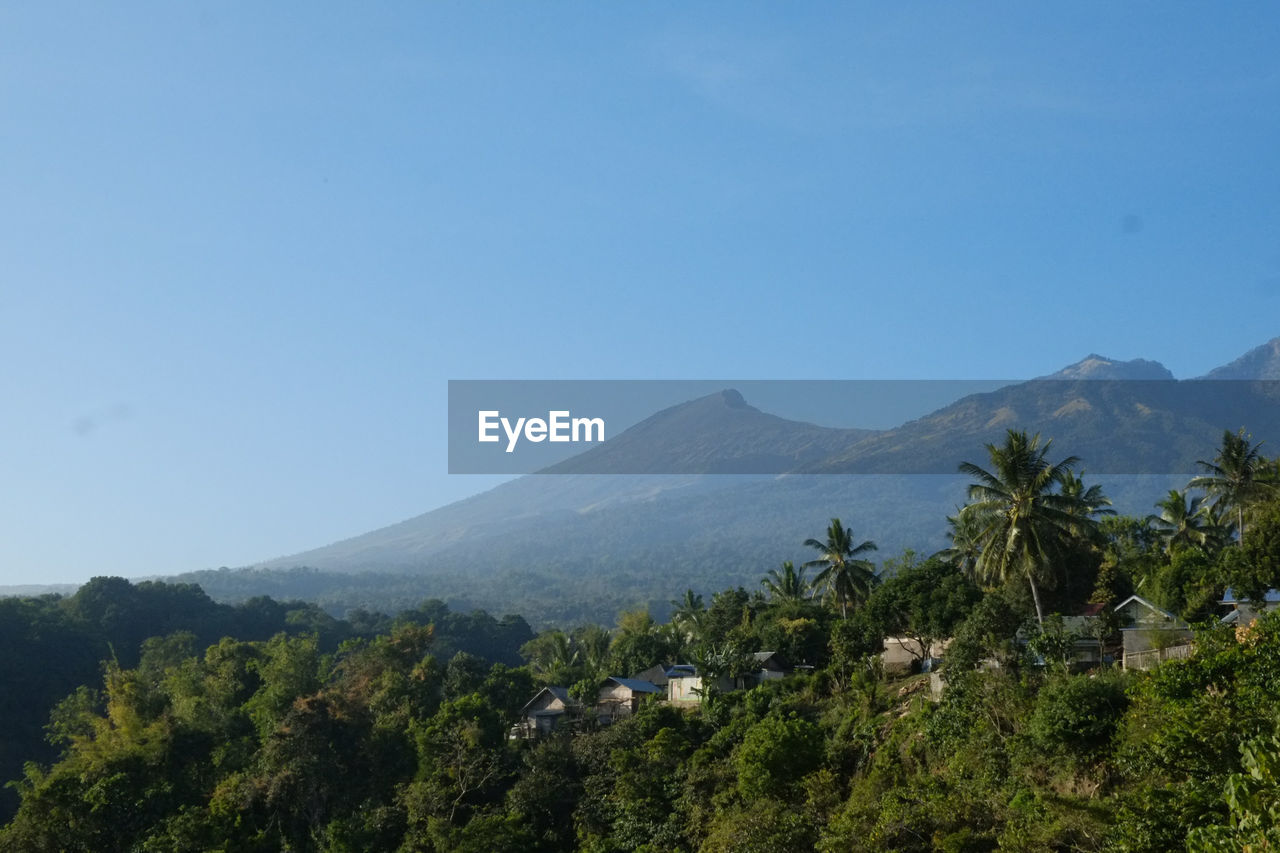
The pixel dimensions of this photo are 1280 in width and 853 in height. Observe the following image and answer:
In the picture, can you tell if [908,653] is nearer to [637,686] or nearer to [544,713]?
[637,686]

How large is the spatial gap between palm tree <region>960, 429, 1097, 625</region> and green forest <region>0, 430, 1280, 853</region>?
0.10 m

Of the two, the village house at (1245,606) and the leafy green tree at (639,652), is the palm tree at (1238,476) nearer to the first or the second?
the village house at (1245,606)

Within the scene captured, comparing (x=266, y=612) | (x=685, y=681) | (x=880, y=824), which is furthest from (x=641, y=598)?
(x=880, y=824)

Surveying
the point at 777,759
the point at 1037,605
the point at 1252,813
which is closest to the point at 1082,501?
the point at 1037,605

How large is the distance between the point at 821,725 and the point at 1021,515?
8.56 meters

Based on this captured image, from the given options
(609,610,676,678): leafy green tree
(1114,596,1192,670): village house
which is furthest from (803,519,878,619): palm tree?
(1114,596,1192,670): village house

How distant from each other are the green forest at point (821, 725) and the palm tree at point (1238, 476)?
0.10 metres

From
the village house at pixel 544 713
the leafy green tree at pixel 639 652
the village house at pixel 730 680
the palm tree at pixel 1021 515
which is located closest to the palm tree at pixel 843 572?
the village house at pixel 730 680

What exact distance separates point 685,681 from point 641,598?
157m

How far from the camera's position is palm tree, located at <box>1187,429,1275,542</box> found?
129ft

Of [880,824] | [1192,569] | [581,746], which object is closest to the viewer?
[880,824]

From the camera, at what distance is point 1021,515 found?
33.6 meters

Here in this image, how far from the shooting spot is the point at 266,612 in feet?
302

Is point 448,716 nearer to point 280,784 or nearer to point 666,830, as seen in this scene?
point 280,784
